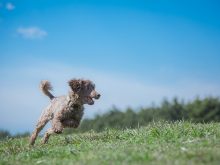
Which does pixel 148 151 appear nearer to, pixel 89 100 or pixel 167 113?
pixel 89 100

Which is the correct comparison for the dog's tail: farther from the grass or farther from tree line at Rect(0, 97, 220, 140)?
tree line at Rect(0, 97, 220, 140)

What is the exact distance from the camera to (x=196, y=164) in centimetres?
691

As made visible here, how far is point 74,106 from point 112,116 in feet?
117

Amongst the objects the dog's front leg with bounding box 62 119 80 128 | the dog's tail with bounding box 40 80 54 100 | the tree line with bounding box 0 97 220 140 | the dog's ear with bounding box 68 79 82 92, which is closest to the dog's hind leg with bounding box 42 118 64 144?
the dog's front leg with bounding box 62 119 80 128

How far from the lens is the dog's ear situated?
533 inches

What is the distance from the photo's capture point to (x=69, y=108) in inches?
513

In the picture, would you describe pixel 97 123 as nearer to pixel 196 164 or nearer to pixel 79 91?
pixel 79 91

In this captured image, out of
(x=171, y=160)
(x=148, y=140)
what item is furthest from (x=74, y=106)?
(x=171, y=160)

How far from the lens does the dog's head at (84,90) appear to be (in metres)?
13.4

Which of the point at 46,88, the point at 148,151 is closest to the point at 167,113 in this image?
the point at 46,88

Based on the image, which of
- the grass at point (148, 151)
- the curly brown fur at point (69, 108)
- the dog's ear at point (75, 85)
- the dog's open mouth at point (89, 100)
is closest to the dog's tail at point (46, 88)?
the curly brown fur at point (69, 108)

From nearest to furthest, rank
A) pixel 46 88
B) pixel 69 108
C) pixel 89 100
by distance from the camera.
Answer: pixel 69 108, pixel 89 100, pixel 46 88

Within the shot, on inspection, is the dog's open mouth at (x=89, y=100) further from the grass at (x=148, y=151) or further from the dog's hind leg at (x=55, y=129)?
the grass at (x=148, y=151)

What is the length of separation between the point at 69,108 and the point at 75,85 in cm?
85
